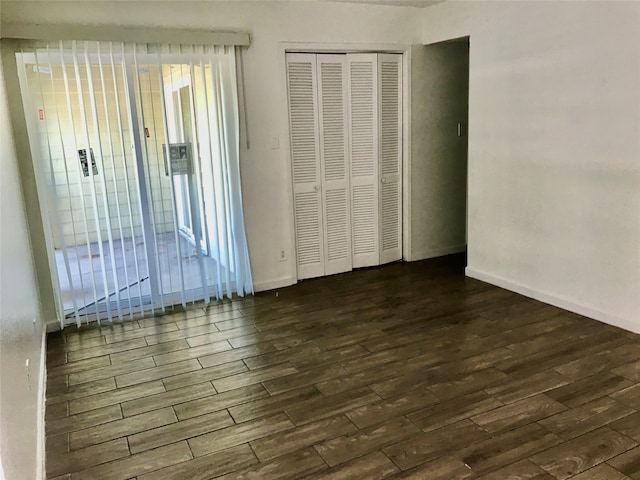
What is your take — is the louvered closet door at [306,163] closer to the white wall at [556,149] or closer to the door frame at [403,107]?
the door frame at [403,107]

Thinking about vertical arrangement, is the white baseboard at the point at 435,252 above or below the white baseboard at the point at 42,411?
above

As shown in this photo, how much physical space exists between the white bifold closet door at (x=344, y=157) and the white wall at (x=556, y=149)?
84cm

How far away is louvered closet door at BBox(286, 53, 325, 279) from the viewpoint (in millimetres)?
4875

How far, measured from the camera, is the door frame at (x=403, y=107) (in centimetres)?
475

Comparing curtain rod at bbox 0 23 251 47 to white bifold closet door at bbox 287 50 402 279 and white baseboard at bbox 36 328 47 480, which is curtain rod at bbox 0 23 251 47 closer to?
white bifold closet door at bbox 287 50 402 279

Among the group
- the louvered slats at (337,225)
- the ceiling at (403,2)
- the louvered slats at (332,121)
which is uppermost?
the ceiling at (403,2)

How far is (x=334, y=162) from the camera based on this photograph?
5.18 meters

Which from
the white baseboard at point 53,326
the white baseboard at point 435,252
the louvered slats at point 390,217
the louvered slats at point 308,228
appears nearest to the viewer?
the white baseboard at point 53,326

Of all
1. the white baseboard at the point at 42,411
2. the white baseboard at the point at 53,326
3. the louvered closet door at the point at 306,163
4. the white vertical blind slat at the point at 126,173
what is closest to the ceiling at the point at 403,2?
the louvered closet door at the point at 306,163

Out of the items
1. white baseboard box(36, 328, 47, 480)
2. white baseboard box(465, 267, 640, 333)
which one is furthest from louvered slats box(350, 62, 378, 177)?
white baseboard box(36, 328, 47, 480)

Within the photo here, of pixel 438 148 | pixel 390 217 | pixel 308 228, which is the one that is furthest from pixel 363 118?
pixel 308 228

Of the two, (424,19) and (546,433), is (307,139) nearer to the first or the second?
(424,19)

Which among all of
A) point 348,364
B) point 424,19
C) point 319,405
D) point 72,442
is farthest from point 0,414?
point 424,19

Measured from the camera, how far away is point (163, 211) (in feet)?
14.3
